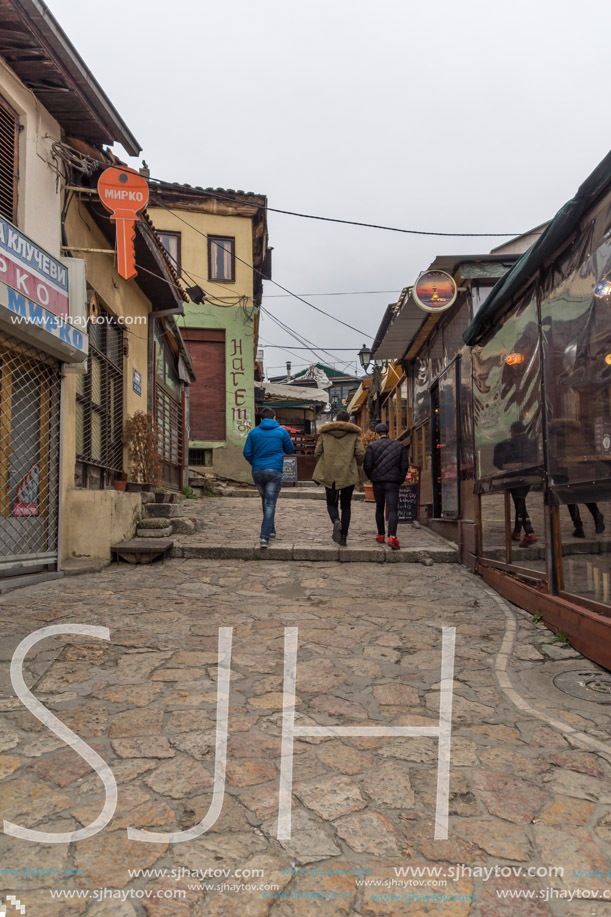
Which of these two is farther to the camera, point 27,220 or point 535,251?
point 27,220

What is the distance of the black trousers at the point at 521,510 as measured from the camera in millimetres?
5617

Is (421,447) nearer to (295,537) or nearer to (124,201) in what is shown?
(295,537)

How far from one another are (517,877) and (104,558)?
6.38 metres

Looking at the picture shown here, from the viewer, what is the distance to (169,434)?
546 inches

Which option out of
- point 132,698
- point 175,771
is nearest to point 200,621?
point 132,698

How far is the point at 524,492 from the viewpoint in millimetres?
5652

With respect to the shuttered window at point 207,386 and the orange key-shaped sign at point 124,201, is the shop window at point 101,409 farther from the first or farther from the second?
the shuttered window at point 207,386

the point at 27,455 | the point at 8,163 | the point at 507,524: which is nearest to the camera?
the point at 507,524

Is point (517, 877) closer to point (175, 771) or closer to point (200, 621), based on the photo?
point (175, 771)

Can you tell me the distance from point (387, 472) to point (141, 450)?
13.3 ft

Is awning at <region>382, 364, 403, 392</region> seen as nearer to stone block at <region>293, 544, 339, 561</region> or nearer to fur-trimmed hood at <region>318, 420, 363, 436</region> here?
fur-trimmed hood at <region>318, 420, 363, 436</region>

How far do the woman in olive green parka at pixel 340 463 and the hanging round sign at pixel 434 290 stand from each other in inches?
102

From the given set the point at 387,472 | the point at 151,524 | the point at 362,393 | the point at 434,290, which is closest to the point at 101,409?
the point at 151,524

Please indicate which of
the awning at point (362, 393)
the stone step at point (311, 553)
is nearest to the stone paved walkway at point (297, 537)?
the stone step at point (311, 553)
